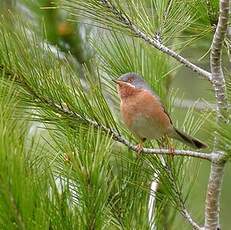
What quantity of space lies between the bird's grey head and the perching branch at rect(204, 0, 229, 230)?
0.51m

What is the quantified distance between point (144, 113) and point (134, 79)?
0.58 feet

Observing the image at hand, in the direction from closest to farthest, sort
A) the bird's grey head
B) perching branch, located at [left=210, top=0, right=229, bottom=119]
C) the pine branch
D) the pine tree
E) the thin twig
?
the pine tree, perching branch, located at [left=210, top=0, right=229, bottom=119], the pine branch, the thin twig, the bird's grey head

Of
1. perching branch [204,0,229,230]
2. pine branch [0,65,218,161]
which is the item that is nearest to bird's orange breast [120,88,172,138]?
pine branch [0,65,218,161]

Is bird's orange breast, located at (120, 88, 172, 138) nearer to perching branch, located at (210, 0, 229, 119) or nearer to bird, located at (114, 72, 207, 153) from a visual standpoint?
bird, located at (114, 72, 207, 153)

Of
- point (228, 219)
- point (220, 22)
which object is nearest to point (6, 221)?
point (220, 22)

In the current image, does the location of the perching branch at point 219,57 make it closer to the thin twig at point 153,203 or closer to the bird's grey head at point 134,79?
the thin twig at point 153,203

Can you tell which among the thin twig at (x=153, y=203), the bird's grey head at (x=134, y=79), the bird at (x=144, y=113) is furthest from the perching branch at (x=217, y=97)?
the bird's grey head at (x=134, y=79)

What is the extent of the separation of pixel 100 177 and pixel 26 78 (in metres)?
0.47

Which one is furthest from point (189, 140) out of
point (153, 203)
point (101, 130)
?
point (101, 130)

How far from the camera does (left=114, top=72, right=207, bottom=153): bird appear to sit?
221 centimetres

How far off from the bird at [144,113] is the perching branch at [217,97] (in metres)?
0.39

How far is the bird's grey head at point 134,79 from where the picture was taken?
2205 mm

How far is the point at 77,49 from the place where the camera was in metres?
2.90

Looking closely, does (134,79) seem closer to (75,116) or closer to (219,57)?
(75,116)
